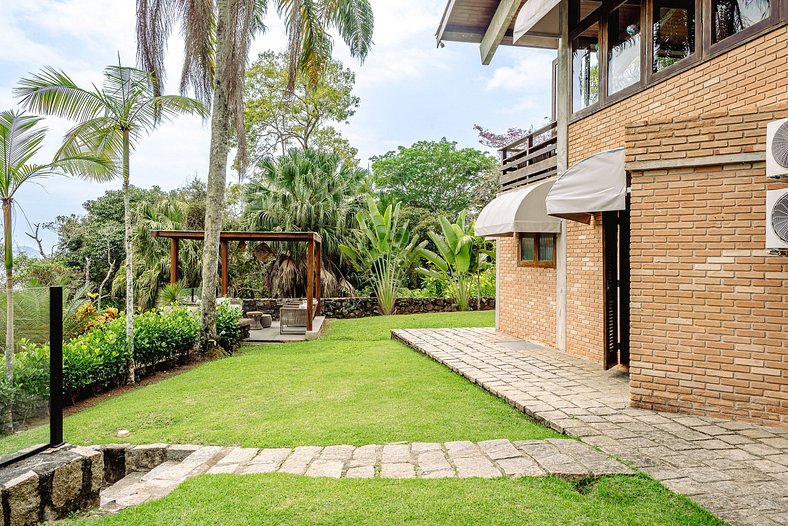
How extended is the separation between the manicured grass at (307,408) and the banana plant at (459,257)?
8576mm

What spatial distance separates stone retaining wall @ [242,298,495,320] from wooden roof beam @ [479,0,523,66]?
1041 cm

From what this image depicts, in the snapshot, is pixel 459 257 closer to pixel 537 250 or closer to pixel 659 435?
pixel 537 250

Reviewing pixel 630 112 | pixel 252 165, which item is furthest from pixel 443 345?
pixel 252 165

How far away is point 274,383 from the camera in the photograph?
825 cm

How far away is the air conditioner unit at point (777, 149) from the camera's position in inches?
182

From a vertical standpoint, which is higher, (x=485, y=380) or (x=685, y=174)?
(x=685, y=174)

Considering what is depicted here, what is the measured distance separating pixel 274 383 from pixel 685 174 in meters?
6.51

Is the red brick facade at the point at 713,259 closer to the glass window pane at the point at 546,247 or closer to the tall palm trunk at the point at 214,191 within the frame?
the glass window pane at the point at 546,247

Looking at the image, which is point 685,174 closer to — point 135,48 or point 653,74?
point 653,74

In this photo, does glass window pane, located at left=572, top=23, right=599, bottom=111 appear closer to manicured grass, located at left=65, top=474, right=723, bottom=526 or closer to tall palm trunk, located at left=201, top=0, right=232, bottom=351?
manicured grass, located at left=65, top=474, right=723, bottom=526

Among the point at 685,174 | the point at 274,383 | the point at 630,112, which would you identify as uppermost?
the point at 630,112

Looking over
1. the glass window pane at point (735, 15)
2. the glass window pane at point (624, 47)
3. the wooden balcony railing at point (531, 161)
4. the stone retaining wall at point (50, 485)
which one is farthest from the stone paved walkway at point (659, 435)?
the glass window pane at point (624, 47)

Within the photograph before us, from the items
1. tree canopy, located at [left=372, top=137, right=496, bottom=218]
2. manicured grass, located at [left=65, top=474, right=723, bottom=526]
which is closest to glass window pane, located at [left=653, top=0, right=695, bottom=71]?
manicured grass, located at [left=65, top=474, right=723, bottom=526]

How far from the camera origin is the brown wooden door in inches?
311
